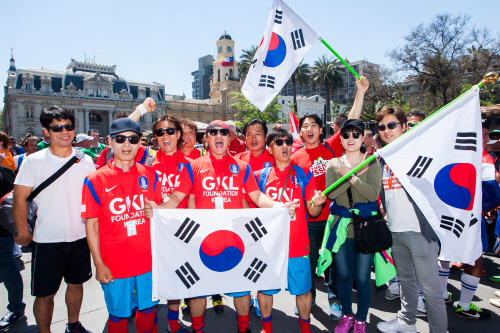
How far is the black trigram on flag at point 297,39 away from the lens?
435cm

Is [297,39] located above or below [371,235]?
above

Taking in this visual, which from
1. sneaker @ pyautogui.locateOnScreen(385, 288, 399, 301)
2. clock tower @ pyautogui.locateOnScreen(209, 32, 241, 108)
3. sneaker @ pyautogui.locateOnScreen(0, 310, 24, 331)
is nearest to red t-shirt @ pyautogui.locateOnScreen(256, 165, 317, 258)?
sneaker @ pyautogui.locateOnScreen(385, 288, 399, 301)

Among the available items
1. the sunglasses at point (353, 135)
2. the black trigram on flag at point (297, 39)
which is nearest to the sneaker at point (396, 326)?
the sunglasses at point (353, 135)

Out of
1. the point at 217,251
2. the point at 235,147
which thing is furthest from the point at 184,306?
the point at 235,147

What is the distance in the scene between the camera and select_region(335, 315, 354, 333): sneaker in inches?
128

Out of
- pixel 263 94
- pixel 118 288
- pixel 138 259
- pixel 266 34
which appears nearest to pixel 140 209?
pixel 138 259

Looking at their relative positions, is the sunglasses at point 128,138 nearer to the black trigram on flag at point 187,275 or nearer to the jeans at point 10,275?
the black trigram on flag at point 187,275

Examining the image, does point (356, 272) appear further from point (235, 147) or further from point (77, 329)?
point (235, 147)

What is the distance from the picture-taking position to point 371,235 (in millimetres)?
2938

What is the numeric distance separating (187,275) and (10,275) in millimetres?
2315

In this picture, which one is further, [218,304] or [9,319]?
[218,304]

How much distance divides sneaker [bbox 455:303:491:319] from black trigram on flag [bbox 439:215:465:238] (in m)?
1.73

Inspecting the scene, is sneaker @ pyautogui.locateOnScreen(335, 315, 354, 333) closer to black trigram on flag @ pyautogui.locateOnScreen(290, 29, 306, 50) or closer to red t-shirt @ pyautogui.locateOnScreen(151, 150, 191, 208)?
red t-shirt @ pyautogui.locateOnScreen(151, 150, 191, 208)

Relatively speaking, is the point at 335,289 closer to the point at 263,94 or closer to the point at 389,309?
the point at 389,309
